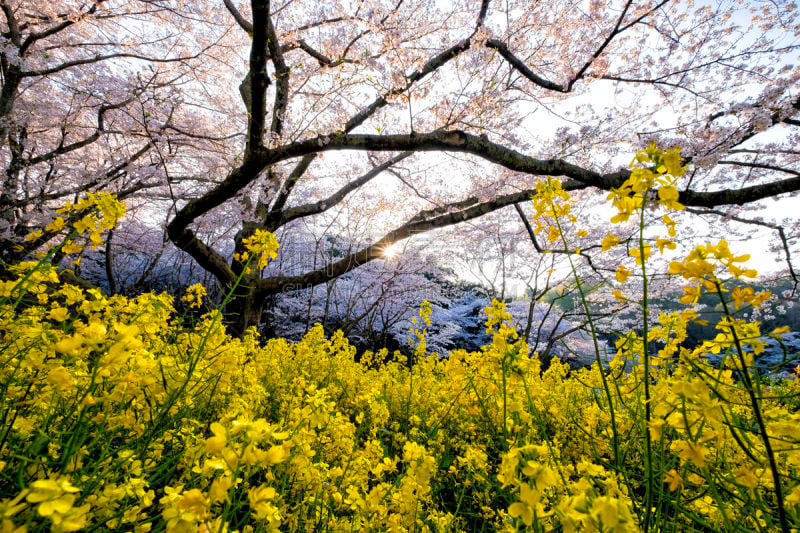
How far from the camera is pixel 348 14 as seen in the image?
6816mm

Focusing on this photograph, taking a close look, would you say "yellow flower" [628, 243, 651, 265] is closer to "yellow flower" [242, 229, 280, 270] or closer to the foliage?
the foliage

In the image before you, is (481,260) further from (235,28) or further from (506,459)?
(506,459)

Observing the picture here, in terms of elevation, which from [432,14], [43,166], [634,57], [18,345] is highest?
[432,14]

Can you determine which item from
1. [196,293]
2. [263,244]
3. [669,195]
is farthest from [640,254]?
[196,293]

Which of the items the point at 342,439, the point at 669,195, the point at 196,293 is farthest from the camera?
the point at 196,293

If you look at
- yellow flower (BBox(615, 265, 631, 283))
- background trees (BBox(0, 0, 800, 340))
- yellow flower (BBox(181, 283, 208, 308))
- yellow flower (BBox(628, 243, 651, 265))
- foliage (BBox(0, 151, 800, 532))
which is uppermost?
background trees (BBox(0, 0, 800, 340))

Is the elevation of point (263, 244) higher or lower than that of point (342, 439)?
higher

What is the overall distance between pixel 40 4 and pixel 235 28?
3447mm

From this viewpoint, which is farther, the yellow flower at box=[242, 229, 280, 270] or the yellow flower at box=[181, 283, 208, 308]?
the yellow flower at box=[181, 283, 208, 308]

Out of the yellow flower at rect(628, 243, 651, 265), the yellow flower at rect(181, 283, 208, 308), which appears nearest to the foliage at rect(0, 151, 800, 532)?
the yellow flower at rect(628, 243, 651, 265)

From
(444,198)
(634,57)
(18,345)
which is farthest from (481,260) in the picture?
(18,345)

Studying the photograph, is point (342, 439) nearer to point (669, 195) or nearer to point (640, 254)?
point (640, 254)

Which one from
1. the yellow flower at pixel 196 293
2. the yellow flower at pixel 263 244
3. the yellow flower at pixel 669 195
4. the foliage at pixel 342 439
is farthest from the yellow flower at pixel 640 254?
the yellow flower at pixel 196 293

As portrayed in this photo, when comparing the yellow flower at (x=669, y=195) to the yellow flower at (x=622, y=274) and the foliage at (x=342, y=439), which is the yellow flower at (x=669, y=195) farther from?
the yellow flower at (x=622, y=274)
